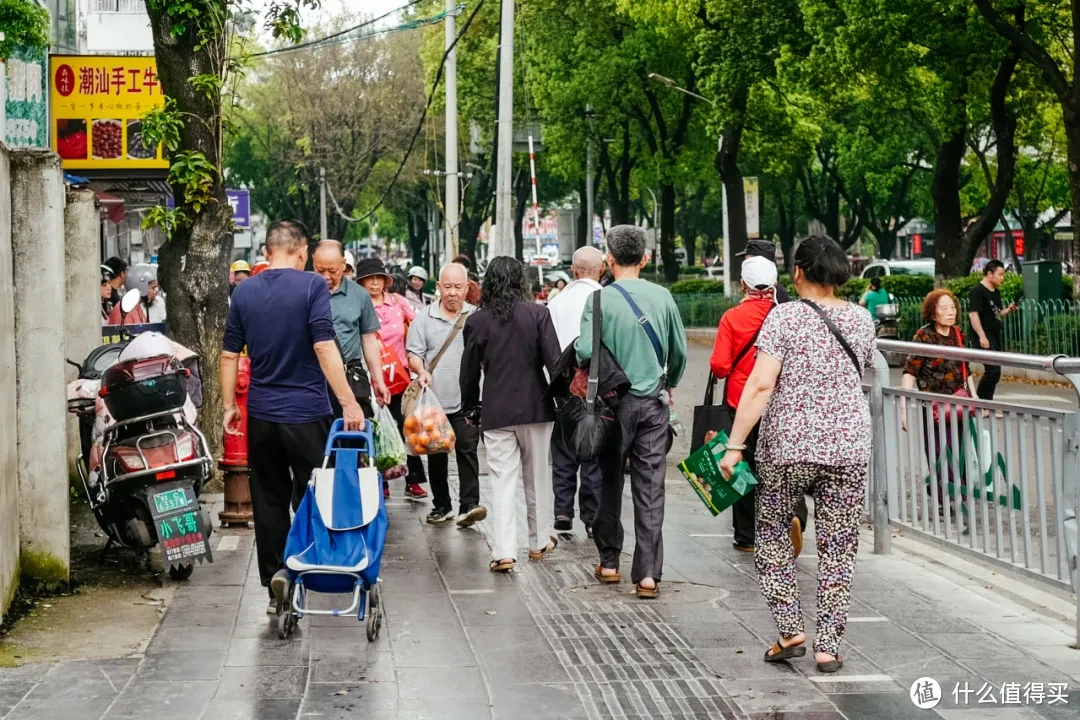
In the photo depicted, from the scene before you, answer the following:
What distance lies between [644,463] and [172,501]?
97.1 inches

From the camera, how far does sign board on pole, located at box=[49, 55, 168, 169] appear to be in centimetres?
1692

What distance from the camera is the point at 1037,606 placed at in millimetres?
7551

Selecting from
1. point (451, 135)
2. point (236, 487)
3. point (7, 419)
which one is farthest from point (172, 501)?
point (451, 135)

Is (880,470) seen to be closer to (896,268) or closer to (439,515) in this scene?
(439,515)

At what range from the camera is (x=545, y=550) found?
353 inches

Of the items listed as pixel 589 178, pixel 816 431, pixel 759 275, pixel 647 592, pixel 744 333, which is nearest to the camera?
pixel 816 431

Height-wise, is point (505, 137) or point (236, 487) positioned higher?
point (505, 137)

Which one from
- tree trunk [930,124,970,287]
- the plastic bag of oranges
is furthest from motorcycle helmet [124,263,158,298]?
tree trunk [930,124,970,287]

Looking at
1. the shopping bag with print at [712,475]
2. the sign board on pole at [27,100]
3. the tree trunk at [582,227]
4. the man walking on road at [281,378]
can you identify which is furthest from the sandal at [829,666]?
the tree trunk at [582,227]

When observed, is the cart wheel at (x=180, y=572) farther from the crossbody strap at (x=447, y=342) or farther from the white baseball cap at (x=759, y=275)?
the white baseball cap at (x=759, y=275)

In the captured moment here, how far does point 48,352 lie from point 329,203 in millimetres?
58162

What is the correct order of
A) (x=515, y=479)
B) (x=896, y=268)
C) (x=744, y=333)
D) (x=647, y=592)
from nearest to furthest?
(x=647, y=592) → (x=744, y=333) → (x=515, y=479) → (x=896, y=268)

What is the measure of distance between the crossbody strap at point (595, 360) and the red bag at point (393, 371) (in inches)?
129

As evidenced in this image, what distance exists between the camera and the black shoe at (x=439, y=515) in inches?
405
